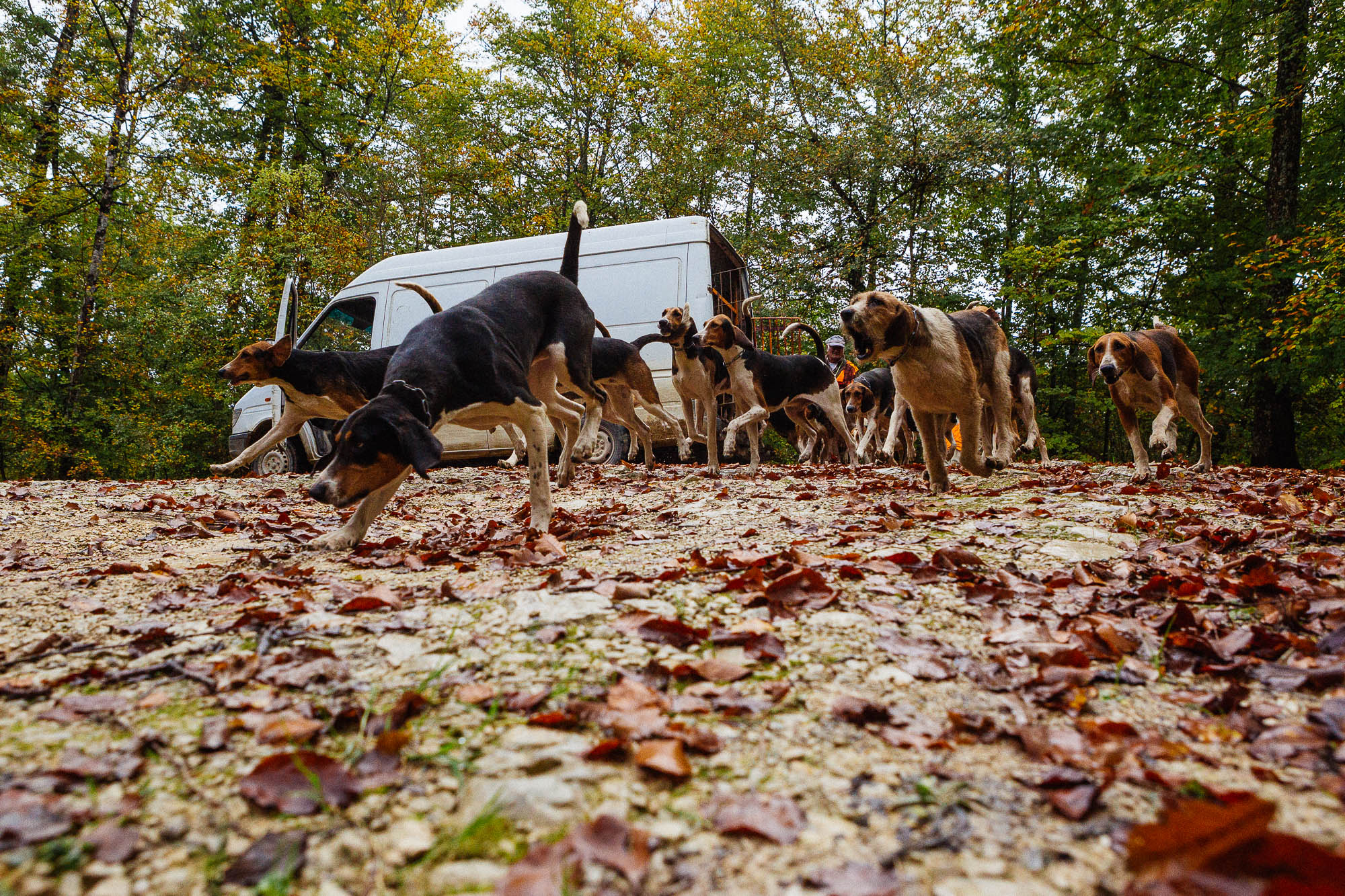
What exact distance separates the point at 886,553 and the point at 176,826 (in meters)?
2.74

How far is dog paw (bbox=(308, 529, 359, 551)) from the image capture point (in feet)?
13.0

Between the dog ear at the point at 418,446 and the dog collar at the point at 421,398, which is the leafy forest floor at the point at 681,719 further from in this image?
the dog collar at the point at 421,398

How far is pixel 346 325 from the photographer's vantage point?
1261 centimetres

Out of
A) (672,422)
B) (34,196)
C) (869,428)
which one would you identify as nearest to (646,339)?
(672,422)

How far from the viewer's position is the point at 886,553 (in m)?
3.19

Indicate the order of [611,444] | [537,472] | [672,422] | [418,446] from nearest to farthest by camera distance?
[418,446] < [537,472] < [672,422] < [611,444]

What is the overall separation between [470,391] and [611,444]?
6.83 meters

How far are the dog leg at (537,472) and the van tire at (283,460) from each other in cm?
913

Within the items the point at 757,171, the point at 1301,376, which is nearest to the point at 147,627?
the point at 1301,376

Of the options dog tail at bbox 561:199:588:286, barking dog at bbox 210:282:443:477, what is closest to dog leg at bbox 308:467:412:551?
dog tail at bbox 561:199:588:286

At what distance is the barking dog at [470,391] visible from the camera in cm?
368

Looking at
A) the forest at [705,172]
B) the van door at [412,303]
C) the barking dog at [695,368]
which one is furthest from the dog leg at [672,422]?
the forest at [705,172]

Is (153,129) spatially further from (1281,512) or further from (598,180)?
(1281,512)

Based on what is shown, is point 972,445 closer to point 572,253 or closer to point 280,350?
point 572,253
